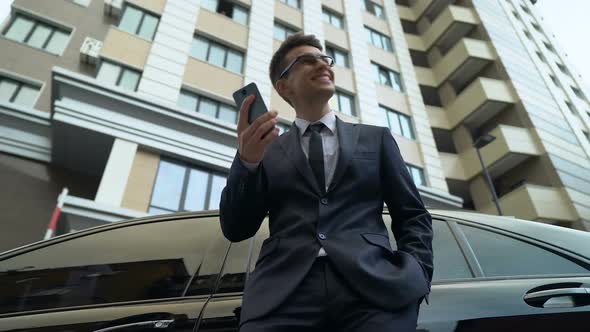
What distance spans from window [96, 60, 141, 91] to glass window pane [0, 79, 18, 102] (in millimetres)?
2763

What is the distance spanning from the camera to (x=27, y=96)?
29.8ft

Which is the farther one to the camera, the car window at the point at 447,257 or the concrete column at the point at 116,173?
the concrete column at the point at 116,173

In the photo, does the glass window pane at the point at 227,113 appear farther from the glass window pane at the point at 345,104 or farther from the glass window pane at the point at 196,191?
the glass window pane at the point at 345,104

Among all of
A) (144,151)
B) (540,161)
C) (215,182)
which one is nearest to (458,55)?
(540,161)

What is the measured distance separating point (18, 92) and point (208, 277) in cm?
1062

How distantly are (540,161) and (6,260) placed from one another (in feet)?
57.7

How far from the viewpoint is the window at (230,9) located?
11.5m

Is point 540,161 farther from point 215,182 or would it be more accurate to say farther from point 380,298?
point 380,298

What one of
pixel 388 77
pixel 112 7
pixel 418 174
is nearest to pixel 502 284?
pixel 418 174

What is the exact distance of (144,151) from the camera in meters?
7.52

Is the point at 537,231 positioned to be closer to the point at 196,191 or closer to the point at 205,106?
the point at 196,191

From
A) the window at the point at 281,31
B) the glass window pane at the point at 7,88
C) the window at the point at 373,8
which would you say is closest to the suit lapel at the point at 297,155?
the glass window pane at the point at 7,88

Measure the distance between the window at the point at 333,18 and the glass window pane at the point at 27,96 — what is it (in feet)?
36.4

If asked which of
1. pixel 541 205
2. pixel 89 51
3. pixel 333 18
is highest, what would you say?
pixel 333 18
